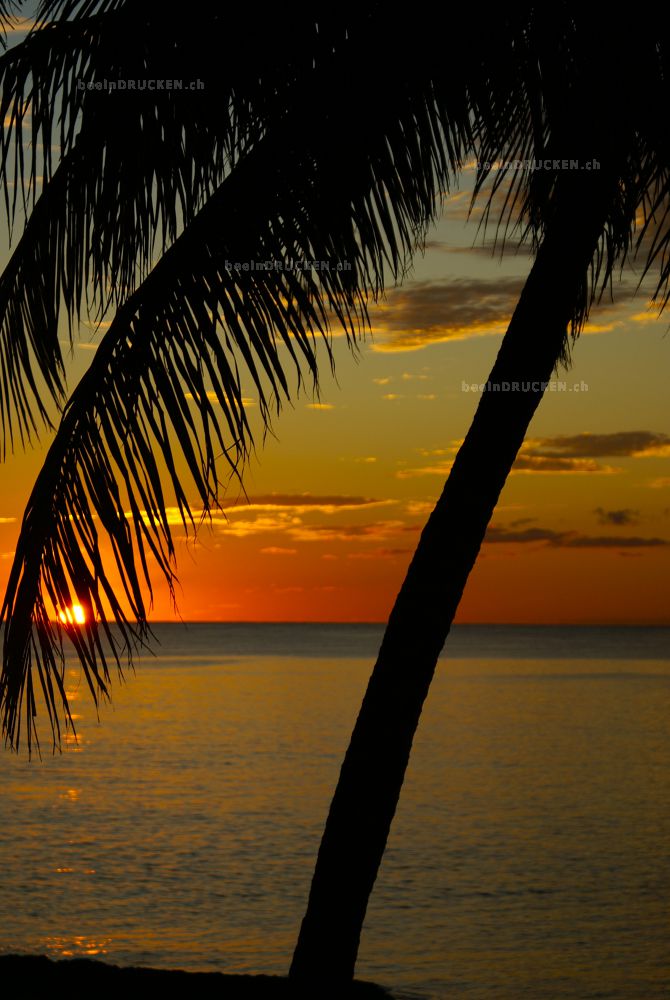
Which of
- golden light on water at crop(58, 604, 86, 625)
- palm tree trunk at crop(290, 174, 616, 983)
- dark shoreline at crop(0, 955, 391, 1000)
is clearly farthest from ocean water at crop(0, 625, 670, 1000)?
golden light on water at crop(58, 604, 86, 625)

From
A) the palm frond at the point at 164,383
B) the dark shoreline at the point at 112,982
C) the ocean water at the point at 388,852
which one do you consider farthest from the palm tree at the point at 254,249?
the ocean water at the point at 388,852

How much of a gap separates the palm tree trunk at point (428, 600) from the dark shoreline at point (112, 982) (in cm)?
333

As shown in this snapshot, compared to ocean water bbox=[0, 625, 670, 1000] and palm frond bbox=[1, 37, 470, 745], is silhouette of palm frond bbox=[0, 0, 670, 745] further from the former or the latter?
ocean water bbox=[0, 625, 670, 1000]

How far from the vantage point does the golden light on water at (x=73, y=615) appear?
379 centimetres

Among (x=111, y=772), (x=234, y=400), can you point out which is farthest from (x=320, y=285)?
(x=111, y=772)

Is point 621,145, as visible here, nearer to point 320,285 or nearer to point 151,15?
point 320,285

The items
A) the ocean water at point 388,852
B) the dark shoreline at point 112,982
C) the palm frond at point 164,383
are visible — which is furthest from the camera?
→ the ocean water at point 388,852

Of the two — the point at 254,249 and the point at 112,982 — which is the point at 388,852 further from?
the point at 254,249

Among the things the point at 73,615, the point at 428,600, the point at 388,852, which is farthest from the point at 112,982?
the point at 388,852

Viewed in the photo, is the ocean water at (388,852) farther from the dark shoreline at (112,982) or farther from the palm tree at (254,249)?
the palm tree at (254,249)

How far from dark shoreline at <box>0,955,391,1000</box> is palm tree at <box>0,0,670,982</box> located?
3652mm

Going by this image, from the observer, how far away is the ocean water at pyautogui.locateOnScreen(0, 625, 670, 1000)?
13.9m

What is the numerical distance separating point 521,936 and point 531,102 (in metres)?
12.2

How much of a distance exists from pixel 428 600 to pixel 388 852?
16.5 meters
